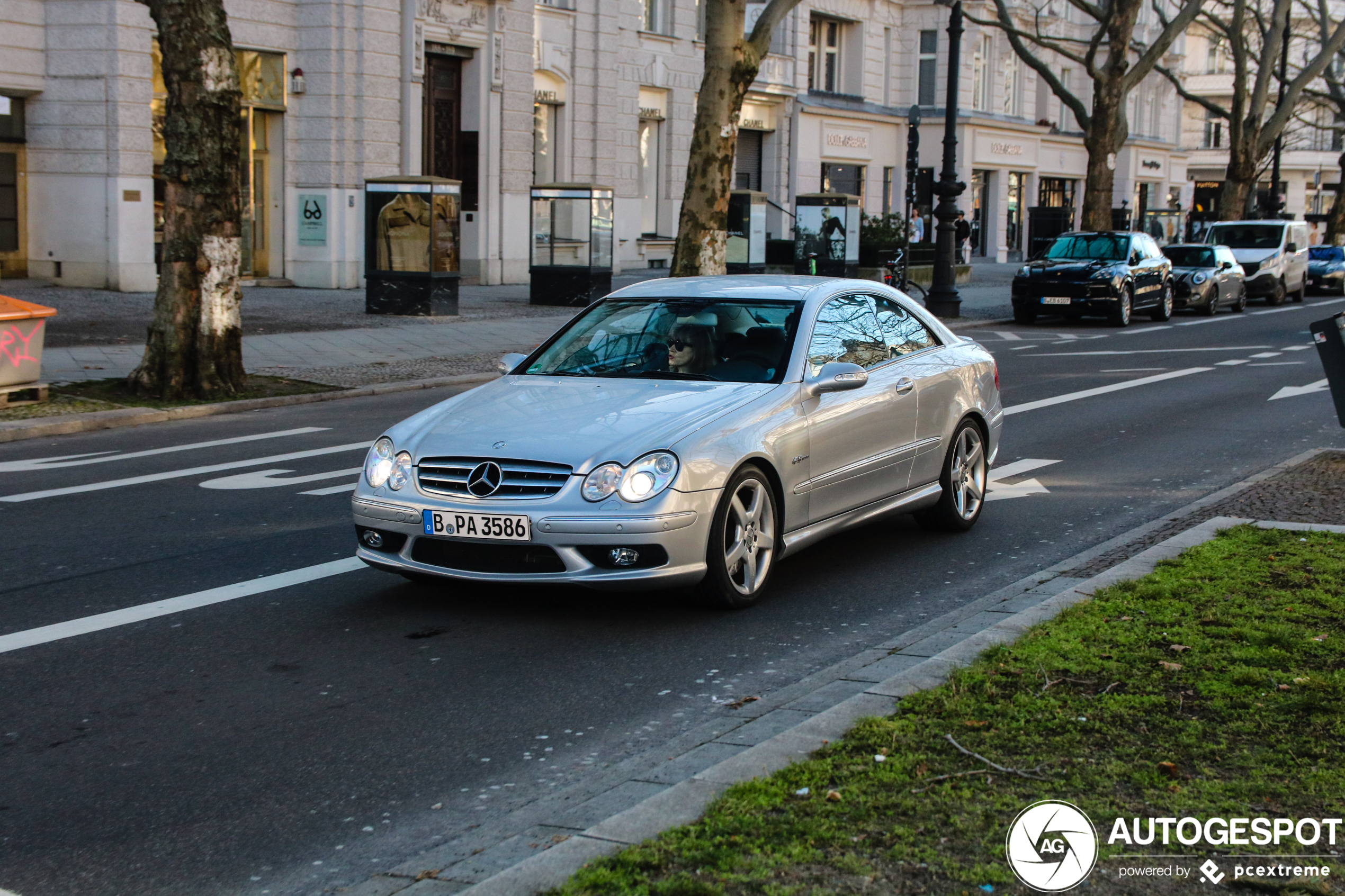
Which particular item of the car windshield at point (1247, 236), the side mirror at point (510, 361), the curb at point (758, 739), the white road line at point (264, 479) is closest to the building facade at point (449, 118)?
the car windshield at point (1247, 236)

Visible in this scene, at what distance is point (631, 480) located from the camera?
6355 millimetres

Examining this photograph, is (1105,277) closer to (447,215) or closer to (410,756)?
(447,215)

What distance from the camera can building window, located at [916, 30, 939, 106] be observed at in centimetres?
5053

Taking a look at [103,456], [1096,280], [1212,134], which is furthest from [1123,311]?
[1212,134]

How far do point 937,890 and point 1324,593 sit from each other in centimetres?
374

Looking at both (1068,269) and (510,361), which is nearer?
(510,361)

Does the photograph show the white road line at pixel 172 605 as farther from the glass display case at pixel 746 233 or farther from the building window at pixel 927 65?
the building window at pixel 927 65

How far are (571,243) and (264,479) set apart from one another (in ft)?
56.9

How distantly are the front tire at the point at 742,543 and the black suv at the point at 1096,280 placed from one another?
20897 mm

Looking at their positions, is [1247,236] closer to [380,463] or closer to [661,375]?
[661,375]

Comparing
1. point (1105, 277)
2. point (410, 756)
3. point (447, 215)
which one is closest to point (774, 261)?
point (1105, 277)

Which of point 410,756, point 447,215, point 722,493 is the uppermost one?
point 447,215

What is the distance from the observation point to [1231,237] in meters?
37.2

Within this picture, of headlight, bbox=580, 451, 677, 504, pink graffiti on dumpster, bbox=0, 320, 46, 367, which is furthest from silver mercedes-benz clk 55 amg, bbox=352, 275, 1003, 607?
pink graffiti on dumpster, bbox=0, 320, 46, 367
